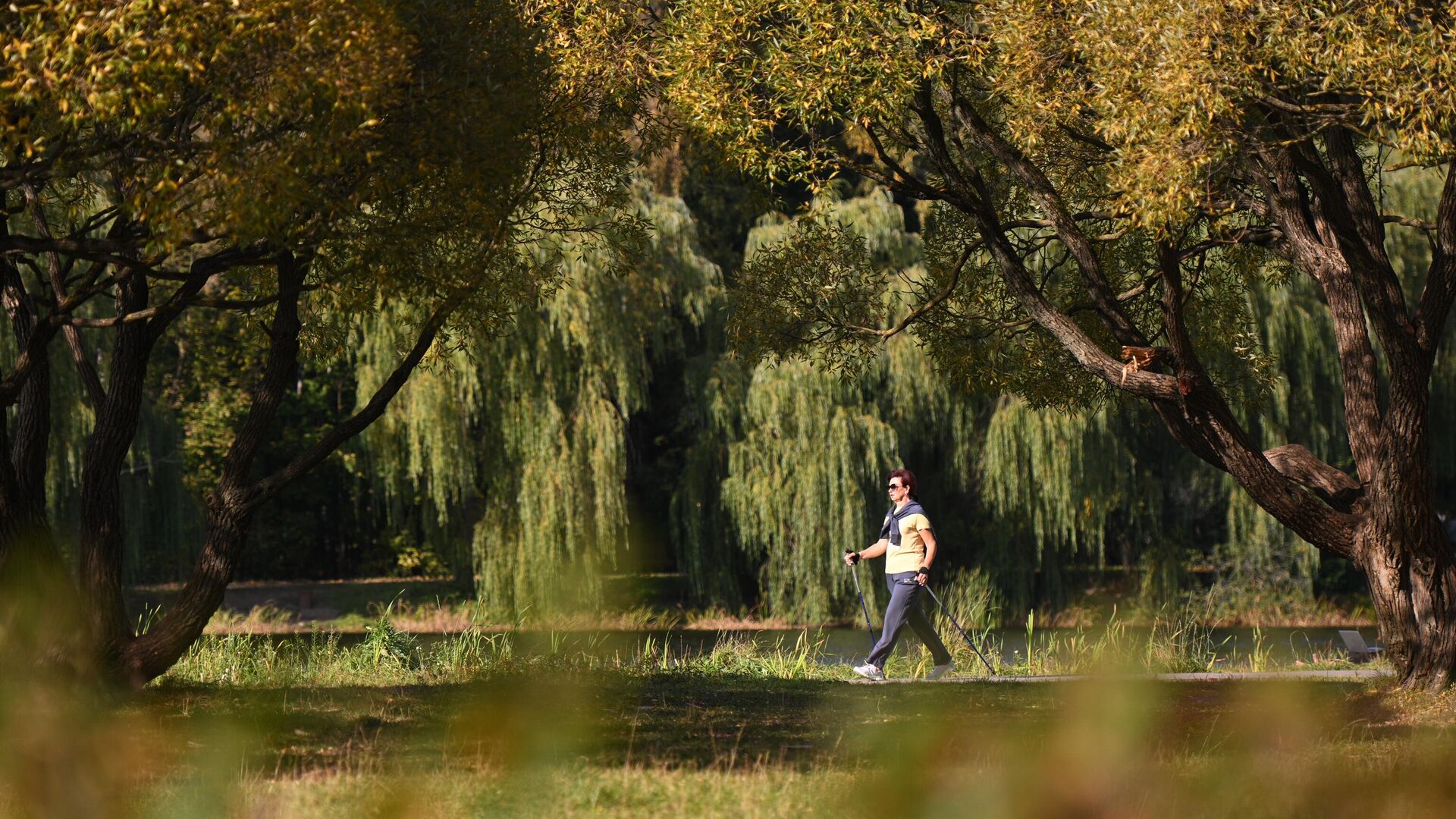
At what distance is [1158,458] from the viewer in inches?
1040

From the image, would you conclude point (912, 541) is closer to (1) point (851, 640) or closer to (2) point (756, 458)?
(1) point (851, 640)

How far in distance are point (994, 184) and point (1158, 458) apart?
12.3m

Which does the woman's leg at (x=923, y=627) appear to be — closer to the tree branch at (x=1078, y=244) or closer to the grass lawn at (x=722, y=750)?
the grass lawn at (x=722, y=750)

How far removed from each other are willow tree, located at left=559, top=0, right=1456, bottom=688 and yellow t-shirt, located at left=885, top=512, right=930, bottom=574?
195 cm

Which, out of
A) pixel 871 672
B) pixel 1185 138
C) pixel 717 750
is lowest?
pixel 871 672

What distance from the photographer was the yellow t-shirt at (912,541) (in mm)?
13273

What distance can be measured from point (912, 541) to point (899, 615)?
24.1 inches

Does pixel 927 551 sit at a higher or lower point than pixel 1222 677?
higher

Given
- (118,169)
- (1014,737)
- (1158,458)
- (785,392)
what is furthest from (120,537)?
(1158,458)

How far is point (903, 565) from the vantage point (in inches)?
525

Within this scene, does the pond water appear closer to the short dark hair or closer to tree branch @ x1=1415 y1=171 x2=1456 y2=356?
the short dark hair

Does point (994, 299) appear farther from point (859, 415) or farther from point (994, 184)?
point (859, 415)

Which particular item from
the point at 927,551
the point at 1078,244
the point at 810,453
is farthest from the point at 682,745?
the point at 810,453

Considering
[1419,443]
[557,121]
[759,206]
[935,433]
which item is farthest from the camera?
[935,433]
